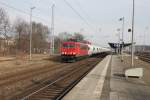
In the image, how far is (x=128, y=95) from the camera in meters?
14.3

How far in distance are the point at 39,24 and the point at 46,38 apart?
8865mm

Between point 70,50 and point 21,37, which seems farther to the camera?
point 21,37

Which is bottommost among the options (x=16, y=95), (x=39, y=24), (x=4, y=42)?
(x=16, y=95)

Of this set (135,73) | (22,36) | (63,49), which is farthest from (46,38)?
(135,73)

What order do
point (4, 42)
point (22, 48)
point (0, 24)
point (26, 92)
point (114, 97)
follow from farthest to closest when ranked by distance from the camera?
point (22, 48) → point (4, 42) → point (0, 24) → point (26, 92) → point (114, 97)

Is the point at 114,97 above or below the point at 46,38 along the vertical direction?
below

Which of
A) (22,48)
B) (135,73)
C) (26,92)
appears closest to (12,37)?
(22,48)

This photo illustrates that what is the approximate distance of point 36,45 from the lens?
102625mm

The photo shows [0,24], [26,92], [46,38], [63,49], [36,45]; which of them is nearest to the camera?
[26,92]

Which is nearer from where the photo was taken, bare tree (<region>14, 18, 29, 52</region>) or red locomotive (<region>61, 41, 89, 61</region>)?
red locomotive (<region>61, 41, 89, 61</region>)

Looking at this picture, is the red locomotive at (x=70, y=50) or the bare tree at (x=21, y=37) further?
the bare tree at (x=21, y=37)

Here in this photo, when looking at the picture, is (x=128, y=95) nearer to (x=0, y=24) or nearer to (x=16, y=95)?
(x=16, y=95)

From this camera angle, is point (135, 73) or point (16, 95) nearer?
point (16, 95)

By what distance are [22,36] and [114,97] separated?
83.0 meters
